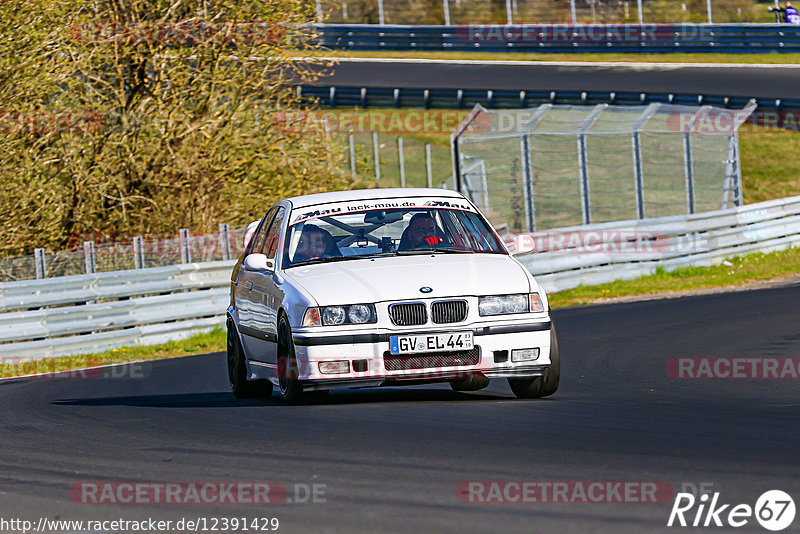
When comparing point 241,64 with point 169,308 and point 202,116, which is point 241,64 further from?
point 169,308

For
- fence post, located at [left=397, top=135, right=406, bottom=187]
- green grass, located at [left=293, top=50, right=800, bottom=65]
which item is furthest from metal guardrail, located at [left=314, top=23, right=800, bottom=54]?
fence post, located at [left=397, top=135, right=406, bottom=187]

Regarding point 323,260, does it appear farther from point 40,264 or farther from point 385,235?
point 40,264

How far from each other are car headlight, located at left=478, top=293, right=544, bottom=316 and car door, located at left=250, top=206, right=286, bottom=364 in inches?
58.1

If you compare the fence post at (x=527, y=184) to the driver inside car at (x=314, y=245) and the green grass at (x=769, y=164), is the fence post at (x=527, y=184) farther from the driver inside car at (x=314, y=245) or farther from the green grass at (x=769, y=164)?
the driver inside car at (x=314, y=245)

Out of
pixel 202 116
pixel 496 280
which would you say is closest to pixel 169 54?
pixel 202 116

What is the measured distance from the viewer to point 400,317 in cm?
875

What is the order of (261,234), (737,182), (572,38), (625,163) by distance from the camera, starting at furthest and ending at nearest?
(572,38)
(737,182)
(625,163)
(261,234)

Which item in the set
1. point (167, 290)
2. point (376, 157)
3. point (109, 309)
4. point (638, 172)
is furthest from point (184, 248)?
point (376, 157)

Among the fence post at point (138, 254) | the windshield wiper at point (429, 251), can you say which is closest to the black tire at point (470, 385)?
the windshield wiper at point (429, 251)

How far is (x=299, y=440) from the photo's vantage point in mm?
7457

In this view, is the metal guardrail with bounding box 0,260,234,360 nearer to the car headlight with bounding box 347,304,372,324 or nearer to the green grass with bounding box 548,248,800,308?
the green grass with bounding box 548,248,800,308

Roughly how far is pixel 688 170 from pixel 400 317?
1718 cm

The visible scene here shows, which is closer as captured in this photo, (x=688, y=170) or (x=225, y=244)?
(x=225, y=244)

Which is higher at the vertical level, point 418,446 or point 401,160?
point 418,446
